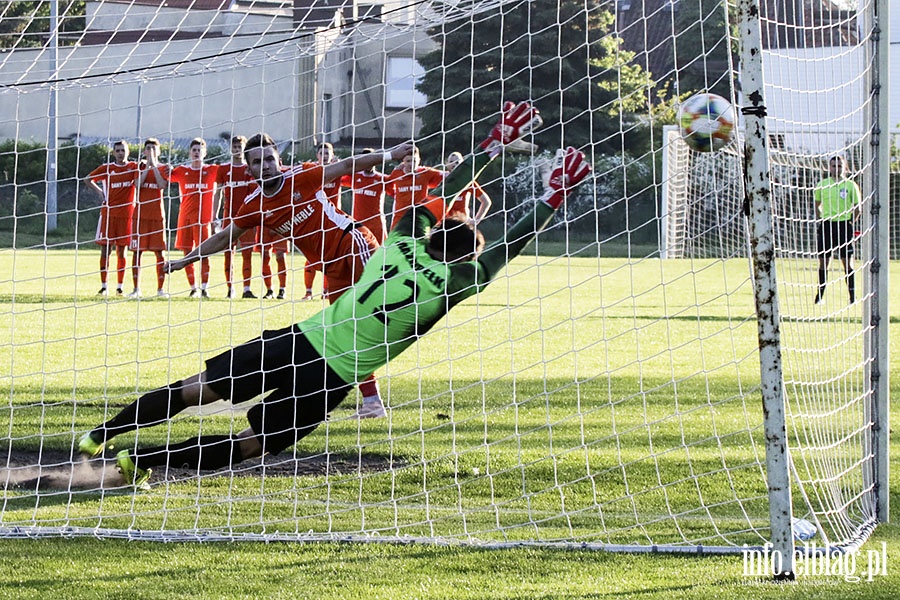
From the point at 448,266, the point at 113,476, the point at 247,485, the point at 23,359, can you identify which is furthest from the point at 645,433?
the point at 23,359

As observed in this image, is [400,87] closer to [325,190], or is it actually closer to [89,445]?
[325,190]

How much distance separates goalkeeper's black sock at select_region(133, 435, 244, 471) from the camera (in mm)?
4977

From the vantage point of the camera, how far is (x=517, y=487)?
512 cm

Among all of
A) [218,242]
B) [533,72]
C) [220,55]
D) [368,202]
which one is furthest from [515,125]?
[533,72]

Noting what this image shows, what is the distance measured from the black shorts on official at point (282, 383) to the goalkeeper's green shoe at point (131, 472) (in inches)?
20.1

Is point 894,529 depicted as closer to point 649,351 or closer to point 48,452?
point 48,452

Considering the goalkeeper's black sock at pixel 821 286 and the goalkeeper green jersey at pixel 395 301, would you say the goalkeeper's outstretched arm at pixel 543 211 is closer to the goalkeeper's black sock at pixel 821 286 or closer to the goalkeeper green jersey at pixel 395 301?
the goalkeeper green jersey at pixel 395 301

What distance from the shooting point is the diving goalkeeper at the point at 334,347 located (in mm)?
4855

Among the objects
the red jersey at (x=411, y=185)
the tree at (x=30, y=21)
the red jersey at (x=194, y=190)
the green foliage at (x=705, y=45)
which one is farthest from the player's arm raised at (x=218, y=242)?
the red jersey at (x=194, y=190)

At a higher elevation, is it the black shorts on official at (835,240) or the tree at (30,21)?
the tree at (30,21)

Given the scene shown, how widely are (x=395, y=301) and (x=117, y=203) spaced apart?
9.82m

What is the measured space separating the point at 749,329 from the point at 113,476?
788cm

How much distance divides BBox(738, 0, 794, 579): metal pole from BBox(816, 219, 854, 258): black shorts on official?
104cm

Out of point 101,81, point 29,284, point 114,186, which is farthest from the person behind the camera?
point 29,284
